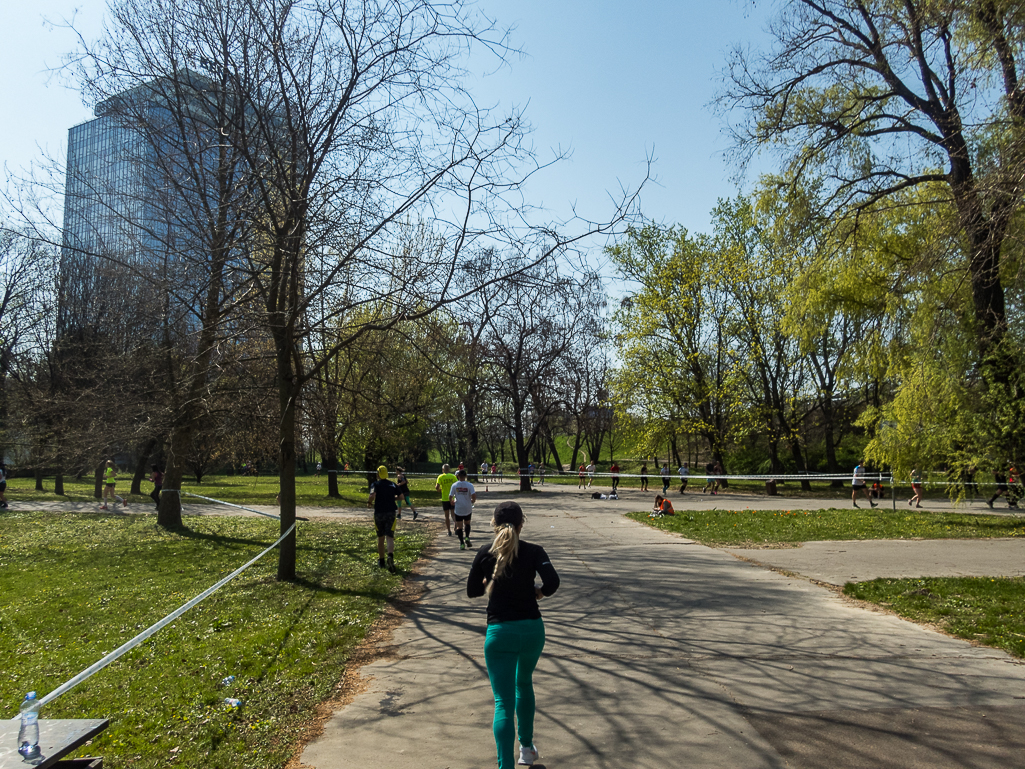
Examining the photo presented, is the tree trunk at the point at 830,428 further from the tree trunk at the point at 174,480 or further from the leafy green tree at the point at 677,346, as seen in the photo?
the tree trunk at the point at 174,480

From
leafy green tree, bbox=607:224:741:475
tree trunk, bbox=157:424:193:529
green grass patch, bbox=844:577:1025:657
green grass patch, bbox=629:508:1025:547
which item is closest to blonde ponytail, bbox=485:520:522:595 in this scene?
green grass patch, bbox=844:577:1025:657

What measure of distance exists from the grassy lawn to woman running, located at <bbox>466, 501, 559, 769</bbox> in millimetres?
1584

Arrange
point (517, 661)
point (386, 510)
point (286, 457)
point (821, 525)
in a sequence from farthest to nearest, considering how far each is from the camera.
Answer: point (821, 525) < point (386, 510) < point (286, 457) < point (517, 661)

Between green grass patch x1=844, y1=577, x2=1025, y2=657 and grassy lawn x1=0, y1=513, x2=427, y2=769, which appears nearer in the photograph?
grassy lawn x1=0, y1=513, x2=427, y2=769

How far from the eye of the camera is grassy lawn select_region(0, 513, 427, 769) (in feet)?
16.5

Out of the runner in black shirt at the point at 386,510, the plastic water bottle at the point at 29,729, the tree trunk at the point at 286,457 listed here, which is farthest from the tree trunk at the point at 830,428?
the plastic water bottle at the point at 29,729

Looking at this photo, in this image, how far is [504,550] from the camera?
4.50 metres

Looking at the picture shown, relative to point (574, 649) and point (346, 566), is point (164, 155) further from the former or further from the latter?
point (574, 649)

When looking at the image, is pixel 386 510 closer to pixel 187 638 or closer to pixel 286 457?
pixel 286 457

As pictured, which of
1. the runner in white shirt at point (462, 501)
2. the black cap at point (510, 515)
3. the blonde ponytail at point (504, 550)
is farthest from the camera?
the runner in white shirt at point (462, 501)

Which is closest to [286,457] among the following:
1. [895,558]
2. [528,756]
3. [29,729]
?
[528,756]

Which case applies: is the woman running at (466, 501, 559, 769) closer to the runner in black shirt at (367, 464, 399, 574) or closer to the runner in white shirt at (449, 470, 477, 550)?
the runner in black shirt at (367, 464, 399, 574)

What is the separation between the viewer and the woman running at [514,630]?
427 centimetres

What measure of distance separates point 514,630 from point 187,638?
513cm
